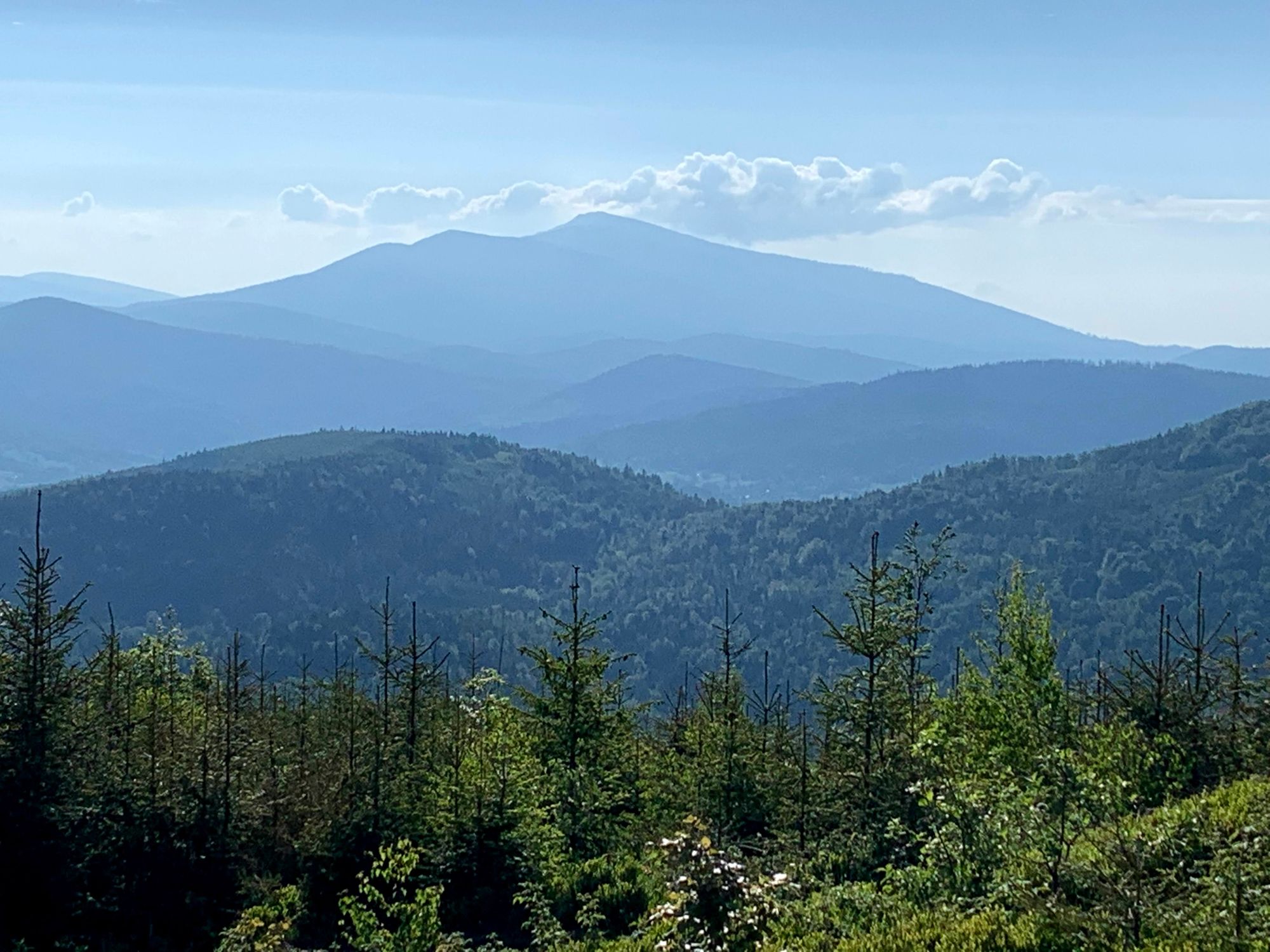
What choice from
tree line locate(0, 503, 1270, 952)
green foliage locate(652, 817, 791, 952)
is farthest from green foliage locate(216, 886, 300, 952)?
green foliage locate(652, 817, 791, 952)

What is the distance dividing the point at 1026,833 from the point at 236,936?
40.1 ft

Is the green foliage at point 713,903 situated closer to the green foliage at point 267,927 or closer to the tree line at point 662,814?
the tree line at point 662,814

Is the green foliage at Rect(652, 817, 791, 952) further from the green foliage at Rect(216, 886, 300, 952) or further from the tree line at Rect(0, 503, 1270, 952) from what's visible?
the green foliage at Rect(216, 886, 300, 952)

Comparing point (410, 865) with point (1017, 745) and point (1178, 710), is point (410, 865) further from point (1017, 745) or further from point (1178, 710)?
point (1178, 710)

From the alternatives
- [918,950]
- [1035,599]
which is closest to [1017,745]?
[1035,599]

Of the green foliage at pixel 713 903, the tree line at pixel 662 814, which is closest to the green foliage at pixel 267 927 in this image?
the tree line at pixel 662 814

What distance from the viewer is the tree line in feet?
48.2

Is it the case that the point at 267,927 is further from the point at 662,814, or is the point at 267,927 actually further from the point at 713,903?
the point at 662,814

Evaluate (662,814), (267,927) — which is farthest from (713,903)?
(662,814)

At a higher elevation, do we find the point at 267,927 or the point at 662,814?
the point at 267,927

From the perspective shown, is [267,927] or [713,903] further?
[267,927]

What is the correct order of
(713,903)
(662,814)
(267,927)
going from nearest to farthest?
(713,903)
(267,927)
(662,814)

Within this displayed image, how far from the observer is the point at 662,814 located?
1055 inches

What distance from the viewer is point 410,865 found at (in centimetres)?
1742
